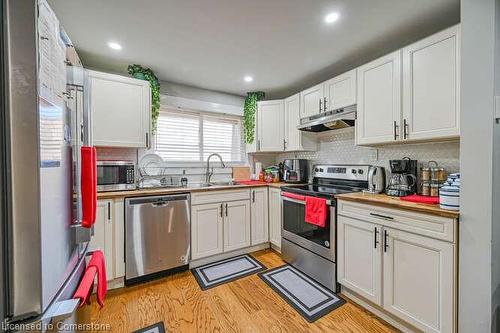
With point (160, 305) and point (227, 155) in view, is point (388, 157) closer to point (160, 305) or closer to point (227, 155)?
point (227, 155)

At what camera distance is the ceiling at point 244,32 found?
1.56 metres

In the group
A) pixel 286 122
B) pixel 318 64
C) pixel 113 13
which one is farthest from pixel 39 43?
pixel 286 122

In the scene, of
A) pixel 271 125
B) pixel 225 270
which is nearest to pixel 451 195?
pixel 225 270

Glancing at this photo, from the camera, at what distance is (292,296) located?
6.45ft

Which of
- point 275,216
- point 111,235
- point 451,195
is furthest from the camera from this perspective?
point 275,216

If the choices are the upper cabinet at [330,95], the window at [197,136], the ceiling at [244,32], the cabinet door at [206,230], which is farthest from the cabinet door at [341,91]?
the cabinet door at [206,230]

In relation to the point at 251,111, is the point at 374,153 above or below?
below

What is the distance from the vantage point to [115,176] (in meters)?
2.25

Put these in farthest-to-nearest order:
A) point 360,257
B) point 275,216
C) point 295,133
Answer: point 295,133 < point 275,216 < point 360,257

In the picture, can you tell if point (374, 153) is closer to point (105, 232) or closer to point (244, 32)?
point (244, 32)

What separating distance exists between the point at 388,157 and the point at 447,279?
126 centimetres

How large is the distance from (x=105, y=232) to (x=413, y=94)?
298 cm

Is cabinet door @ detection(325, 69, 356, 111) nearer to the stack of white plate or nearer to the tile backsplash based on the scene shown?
the tile backsplash

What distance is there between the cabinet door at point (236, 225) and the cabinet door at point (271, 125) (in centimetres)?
98
